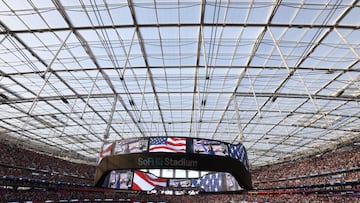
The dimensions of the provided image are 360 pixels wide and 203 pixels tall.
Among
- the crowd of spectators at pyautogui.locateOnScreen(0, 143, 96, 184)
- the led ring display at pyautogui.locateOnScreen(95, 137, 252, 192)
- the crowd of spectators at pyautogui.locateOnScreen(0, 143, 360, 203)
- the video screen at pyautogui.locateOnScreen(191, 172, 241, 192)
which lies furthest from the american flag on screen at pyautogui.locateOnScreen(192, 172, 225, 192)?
the led ring display at pyautogui.locateOnScreen(95, 137, 252, 192)

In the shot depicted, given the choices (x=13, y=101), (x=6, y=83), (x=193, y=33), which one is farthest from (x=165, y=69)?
(x=13, y=101)

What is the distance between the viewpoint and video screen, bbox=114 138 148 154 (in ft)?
25.5

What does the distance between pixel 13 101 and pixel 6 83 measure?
2.58 metres

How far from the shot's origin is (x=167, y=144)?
7.75 m

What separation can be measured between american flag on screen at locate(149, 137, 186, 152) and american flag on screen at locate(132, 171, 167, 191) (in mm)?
25135

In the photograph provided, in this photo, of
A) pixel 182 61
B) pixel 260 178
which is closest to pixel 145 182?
pixel 260 178

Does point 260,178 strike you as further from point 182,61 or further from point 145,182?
point 182,61

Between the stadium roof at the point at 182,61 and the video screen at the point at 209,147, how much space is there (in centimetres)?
282

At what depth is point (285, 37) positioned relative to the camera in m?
12.8

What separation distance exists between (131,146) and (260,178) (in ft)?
122

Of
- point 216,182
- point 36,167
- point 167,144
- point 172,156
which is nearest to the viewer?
point 172,156

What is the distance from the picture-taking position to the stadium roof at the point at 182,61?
1138cm

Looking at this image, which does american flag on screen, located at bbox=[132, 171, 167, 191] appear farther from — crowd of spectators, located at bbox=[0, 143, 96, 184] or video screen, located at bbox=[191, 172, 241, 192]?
crowd of spectators, located at bbox=[0, 143, 96, 184]

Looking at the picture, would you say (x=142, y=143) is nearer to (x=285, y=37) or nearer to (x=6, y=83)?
(x=285, y=37)
